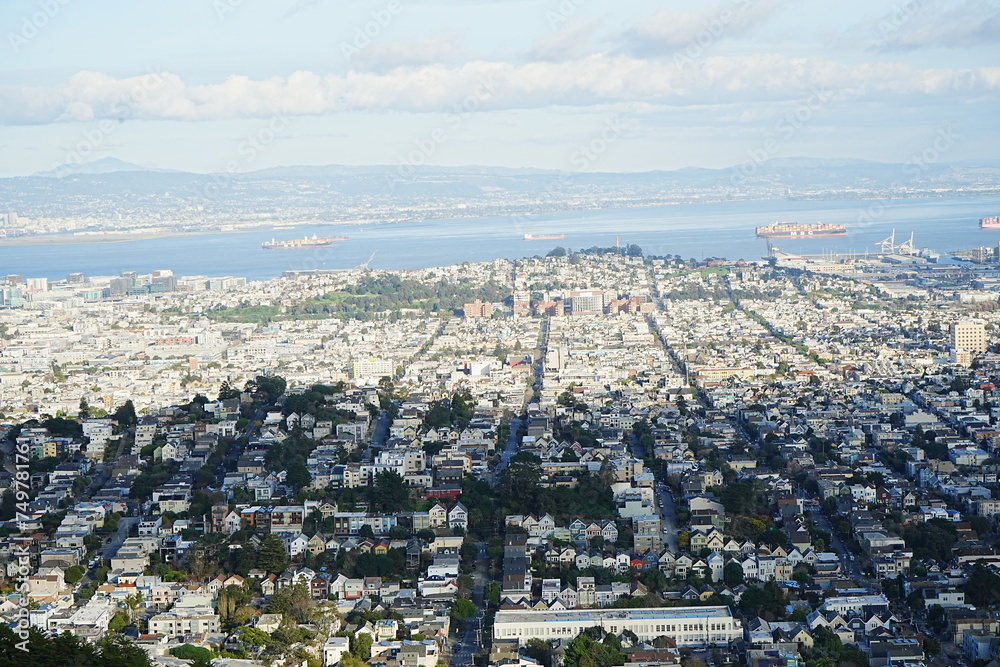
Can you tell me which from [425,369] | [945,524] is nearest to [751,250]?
[425,369]

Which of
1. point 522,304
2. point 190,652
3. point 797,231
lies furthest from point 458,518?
point 797,231

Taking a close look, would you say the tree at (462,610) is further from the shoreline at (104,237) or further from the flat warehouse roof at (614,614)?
the shoreline at (104,237)

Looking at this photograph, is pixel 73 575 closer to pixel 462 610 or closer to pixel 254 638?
pixel 254 638

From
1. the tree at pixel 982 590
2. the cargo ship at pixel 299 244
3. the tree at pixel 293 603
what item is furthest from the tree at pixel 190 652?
the cargo ship at pixel 299 244

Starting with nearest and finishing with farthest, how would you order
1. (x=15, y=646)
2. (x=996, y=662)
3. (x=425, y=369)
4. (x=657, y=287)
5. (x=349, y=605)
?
(x=15, y=646) → (x=996, y=662) → (x=349, y=605) → (x=425, y=369) → (x=657, y=287)

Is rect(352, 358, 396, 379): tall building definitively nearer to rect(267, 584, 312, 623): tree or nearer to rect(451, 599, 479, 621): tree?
rect(267, 584, 312, 623): tree

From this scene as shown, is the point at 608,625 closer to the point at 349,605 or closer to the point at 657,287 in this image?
the point at 349,605

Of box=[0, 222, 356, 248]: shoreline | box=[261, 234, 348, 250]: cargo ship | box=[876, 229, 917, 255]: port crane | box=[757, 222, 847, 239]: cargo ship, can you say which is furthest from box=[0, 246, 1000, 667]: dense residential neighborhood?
box=[0, 222, 356, 248]: shoreline
